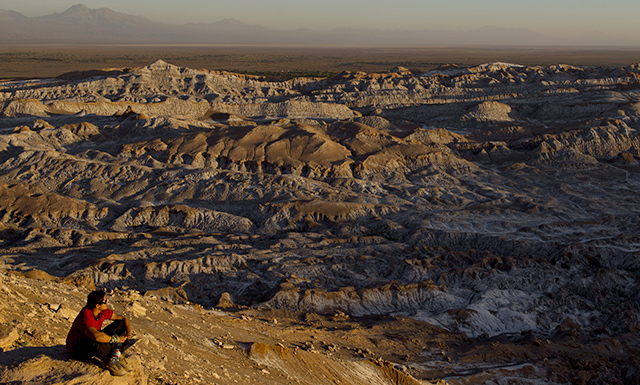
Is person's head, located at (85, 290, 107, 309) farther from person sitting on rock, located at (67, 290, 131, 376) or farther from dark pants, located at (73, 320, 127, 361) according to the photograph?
dark pants, located at (73, 320, 127, 361)

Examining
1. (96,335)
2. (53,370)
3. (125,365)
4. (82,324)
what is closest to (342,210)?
(125,365)

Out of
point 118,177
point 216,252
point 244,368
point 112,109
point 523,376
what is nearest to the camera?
point 244,368

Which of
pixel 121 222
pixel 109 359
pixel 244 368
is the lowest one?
pixel 121 222

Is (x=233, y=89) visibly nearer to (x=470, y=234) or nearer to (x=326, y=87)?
(x=326, y=87)

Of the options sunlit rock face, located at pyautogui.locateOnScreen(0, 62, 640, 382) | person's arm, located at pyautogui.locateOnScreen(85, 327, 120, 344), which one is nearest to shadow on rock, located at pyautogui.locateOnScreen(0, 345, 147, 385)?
person's arm, located at pyautogui.locateOnScreen(85, 327, 120, 344)

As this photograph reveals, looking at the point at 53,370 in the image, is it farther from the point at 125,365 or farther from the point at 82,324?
the point at 125,365

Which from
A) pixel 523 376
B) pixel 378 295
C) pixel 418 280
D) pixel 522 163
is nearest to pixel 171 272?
pixel 378 295
